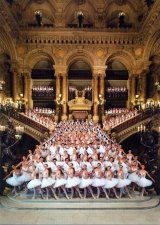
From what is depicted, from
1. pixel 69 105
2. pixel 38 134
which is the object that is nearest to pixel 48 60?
pixel 69 105

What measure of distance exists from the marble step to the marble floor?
0.14 meters

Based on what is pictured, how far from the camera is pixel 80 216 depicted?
29.1 ft

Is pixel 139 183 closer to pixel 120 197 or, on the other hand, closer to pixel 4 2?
pixel 120 197

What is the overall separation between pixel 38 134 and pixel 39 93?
8.17m

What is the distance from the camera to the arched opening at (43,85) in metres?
26.3

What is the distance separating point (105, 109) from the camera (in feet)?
86.0

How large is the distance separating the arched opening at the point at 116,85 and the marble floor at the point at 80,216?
17.5m

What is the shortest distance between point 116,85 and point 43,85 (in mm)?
7040

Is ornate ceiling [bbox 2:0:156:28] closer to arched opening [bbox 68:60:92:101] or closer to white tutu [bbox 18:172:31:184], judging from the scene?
arched opening [bbox 68:60:92:101]

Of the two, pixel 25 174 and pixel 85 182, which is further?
pixel 25 174

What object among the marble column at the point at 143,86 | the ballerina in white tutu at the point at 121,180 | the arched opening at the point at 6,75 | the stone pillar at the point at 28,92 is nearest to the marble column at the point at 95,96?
the marble column at the point at 143,86

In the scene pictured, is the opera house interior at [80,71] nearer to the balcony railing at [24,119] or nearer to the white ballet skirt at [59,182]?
the balcony railing at [24,119]

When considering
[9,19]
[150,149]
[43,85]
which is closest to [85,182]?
[150,149]

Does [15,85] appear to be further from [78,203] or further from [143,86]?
[78,203]
